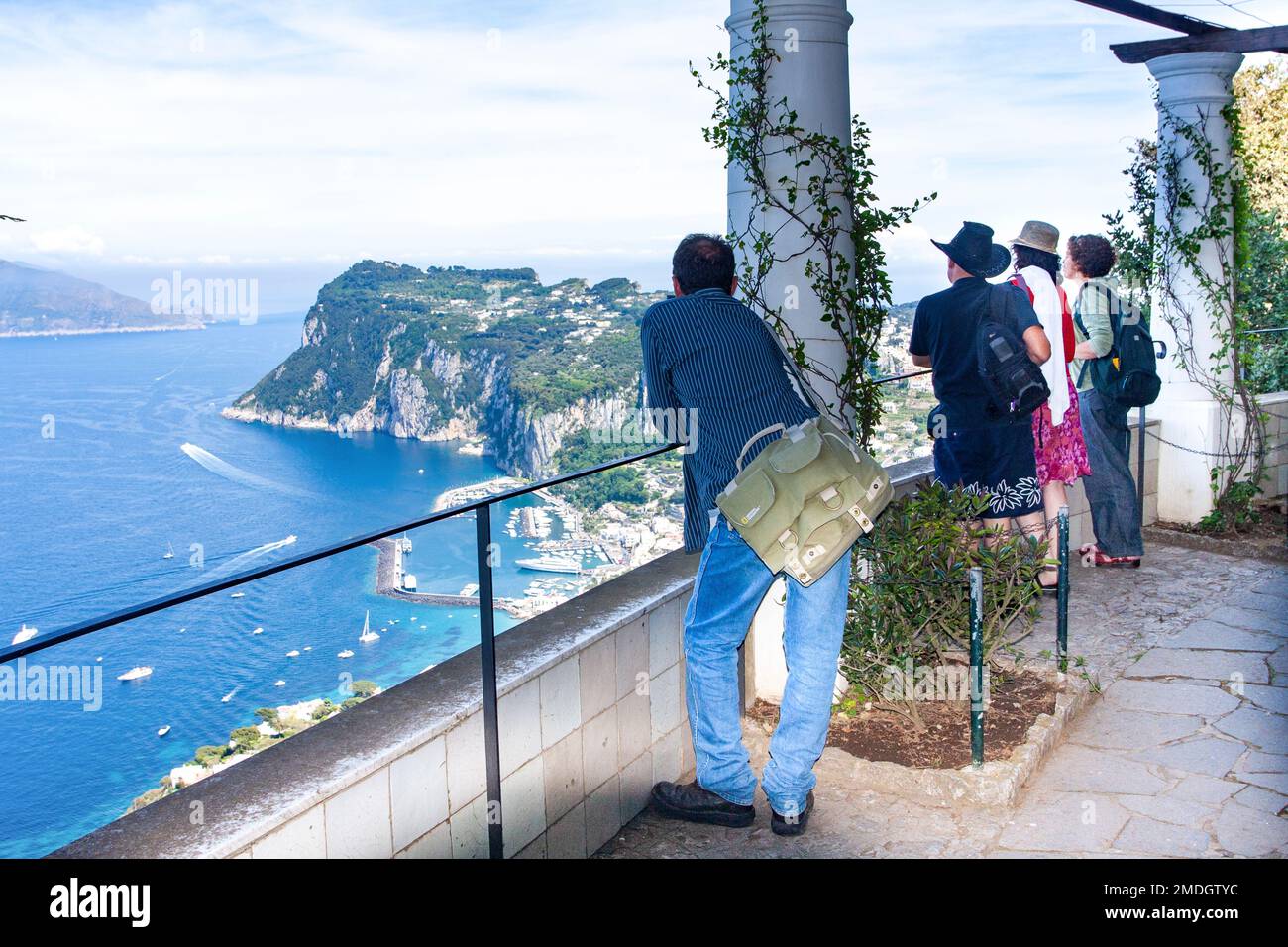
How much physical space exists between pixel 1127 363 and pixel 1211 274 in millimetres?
1632

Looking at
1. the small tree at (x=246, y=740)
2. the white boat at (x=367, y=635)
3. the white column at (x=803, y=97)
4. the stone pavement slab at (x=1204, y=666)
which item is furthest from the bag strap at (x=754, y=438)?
the white boat at (x=367, y=635)

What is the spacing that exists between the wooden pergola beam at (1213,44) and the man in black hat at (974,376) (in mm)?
2874

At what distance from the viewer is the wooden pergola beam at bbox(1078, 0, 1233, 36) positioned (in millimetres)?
6062

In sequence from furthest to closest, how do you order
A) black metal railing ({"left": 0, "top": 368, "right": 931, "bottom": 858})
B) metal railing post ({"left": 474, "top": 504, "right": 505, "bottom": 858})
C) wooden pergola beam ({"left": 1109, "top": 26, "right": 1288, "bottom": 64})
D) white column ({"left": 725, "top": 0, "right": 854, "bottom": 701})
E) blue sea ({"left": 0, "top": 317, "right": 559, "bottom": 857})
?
blue sea ({"left": 0, "top": 317, "right": 559, "bottom": 857}), wooden pergola beam ({"left": 1109, "top": 26, "right": 1288, "bottom": 64}), white column ({"left": 725, "top": 0, "right": 854, "bottom": 701}), metal railing post ({"left": 474, "top": 504, "right": 505, "bottom": 858}), black metal railing ({"left": 0, "top": 368, "right": 931, "bottom": 858})

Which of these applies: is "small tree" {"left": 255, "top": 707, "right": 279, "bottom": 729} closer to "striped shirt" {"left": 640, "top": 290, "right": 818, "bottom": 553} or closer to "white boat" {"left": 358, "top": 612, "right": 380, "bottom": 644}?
"striped shirt" {"left": 640, "top": 290, "right": 818, "bottom": 553}

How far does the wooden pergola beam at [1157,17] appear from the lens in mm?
6062

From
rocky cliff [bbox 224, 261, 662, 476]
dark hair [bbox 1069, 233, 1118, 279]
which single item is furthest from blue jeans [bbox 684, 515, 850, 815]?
rocky cliff [bbox 224, 261, 662, 476]

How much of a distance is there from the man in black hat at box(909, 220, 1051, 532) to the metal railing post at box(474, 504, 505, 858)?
2693 millimetres

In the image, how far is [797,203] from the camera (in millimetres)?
3695

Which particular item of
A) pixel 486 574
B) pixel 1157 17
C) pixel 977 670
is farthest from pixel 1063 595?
pixel 1157 17

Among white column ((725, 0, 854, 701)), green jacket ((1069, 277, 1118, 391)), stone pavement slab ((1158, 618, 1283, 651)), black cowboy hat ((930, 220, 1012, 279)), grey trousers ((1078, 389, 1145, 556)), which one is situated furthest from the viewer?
grey trousers ((1078, 389, 1145, 556))

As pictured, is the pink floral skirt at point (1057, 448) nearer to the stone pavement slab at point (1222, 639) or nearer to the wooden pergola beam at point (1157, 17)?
the stone pavement slab at point (1222, 639)

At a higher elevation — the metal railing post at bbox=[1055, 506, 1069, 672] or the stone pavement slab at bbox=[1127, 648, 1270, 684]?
the metal railing post at bbox=[1055, 506, 1069, 672]

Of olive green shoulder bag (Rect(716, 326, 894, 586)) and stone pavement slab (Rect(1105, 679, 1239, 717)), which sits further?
stone pavement slab (Rect(1105, 679, 1239, 717))
